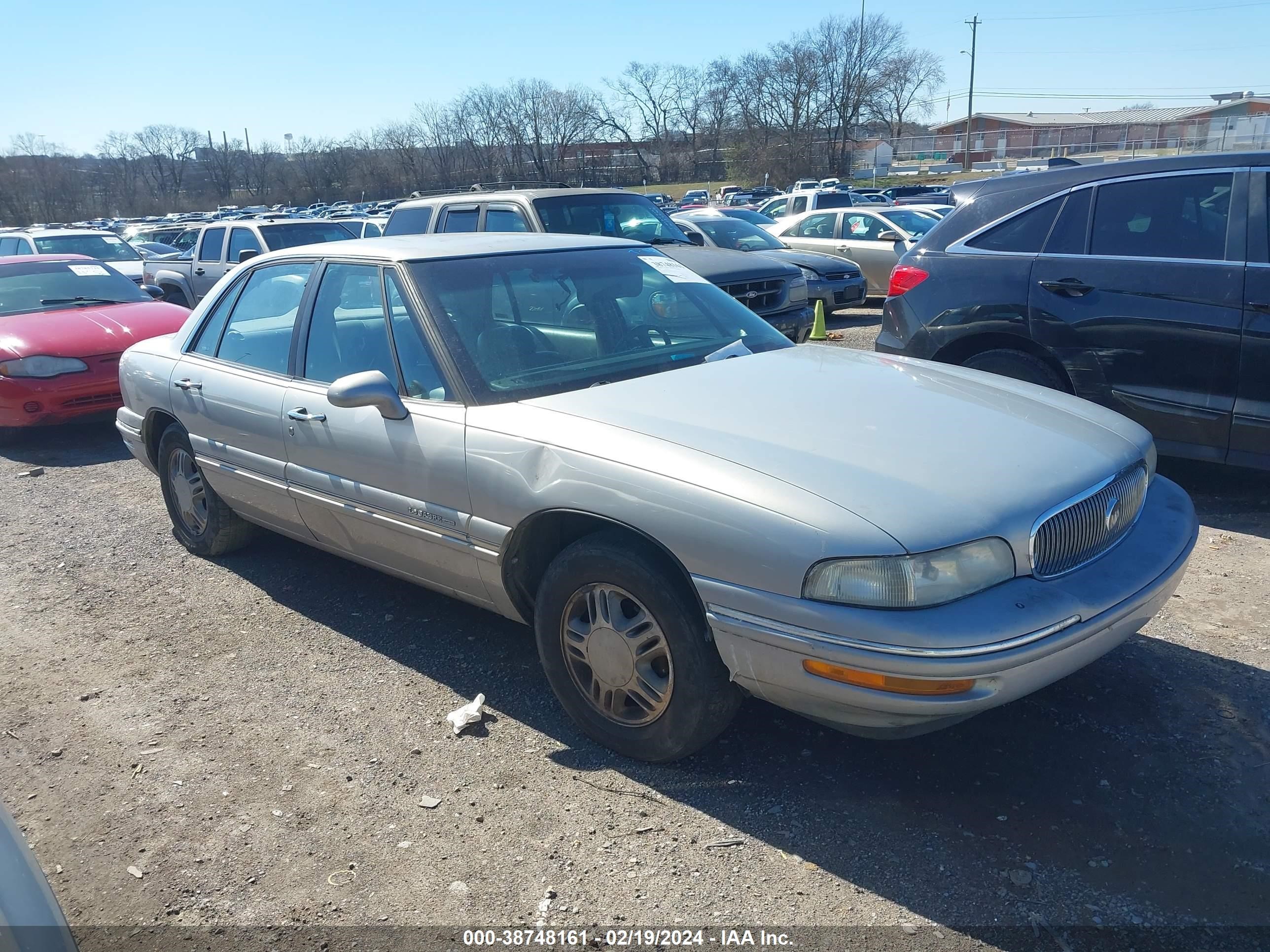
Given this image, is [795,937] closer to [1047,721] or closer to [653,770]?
[653,770]

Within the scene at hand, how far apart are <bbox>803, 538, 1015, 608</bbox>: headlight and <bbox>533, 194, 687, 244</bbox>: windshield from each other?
6.18 metres

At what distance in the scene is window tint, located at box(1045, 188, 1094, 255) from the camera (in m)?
5.52

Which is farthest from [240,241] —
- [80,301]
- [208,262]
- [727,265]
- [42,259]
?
[727,265]

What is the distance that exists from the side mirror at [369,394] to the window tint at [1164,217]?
13.2 feet

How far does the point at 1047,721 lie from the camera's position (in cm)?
332

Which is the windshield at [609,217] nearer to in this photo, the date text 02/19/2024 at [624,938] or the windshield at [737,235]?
the windshield at [737,235]

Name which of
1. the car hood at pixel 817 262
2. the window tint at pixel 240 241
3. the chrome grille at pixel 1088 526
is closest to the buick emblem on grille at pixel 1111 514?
the chrome grille at pixel 1088 526

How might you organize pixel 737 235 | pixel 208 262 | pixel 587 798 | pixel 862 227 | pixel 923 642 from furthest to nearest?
pixel 862 227 < pixel 208 262 < pixel 737 235 < pixel 587 798 < pixel 923 642

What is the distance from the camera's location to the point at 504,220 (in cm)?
888

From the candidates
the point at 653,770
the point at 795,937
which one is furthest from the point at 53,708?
the point at 795,937

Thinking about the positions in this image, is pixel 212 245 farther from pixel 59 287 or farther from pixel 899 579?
pixel 899 579

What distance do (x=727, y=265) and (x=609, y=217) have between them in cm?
123

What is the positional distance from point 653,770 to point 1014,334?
372 cm

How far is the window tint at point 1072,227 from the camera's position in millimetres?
5523
